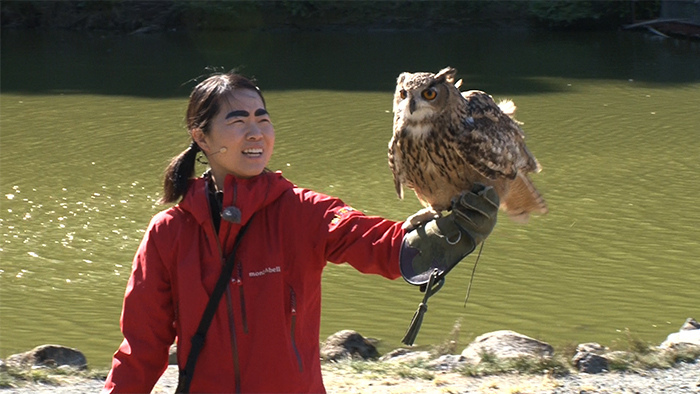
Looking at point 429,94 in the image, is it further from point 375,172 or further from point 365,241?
point 375,172

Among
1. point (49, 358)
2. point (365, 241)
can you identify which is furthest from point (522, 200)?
point (49, 358)

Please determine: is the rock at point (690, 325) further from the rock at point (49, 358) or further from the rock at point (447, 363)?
the rock at point (49, 358)

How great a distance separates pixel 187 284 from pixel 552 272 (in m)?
4.22

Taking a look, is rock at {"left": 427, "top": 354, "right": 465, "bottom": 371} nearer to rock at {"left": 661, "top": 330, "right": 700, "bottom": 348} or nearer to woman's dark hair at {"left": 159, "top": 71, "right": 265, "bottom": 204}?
rock at {"left": 661, "top": 330, "right": 700, "bottom": 348}

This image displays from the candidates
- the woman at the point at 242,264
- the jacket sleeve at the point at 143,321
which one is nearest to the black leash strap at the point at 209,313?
the woman at the point at 242,264

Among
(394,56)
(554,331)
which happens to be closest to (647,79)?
(394,56)

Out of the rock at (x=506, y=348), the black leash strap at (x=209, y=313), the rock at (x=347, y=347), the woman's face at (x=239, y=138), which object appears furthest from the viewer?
the rock at (x=347, y=347)

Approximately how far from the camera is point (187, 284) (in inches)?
91.1

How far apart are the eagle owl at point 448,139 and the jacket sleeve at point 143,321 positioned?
40.7 inches

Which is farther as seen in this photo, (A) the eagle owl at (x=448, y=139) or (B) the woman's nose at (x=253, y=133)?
(A) the eagle owl at (x=448, y=139)

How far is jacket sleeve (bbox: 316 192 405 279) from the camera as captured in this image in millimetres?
2297

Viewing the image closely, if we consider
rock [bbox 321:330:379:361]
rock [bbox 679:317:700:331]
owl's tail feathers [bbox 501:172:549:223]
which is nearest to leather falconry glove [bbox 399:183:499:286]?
owl's tail feathers [bbox 501:172:549:223]

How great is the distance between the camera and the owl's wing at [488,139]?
10.5 feet

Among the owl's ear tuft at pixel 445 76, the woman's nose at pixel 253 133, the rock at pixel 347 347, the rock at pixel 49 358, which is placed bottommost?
the rock at pixel 347 347
